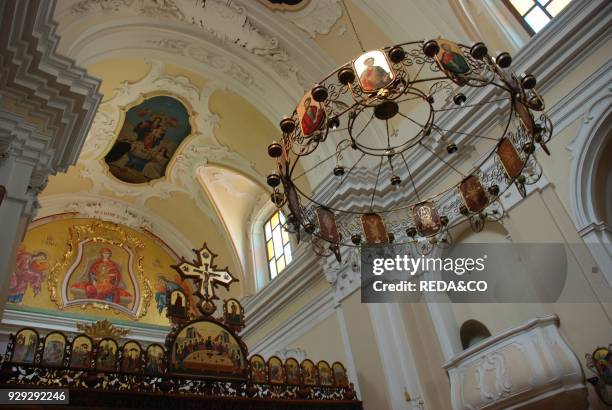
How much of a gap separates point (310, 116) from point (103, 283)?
9.53 m

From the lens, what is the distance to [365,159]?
28.8 ft

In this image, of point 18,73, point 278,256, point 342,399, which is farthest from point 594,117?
point 278,256

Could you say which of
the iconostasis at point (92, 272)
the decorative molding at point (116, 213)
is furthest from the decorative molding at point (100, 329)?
the decorative molding at point (116, 213)

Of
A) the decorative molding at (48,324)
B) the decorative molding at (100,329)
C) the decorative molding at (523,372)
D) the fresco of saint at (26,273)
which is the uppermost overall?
the fresco of saint at (26,273)

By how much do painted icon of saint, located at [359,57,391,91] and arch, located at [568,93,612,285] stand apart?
3.04m

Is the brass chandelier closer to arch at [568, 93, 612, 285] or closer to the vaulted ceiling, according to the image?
arch at [568, 93, 612, 285]

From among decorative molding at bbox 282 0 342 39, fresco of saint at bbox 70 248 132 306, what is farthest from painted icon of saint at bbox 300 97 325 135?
fresco of saint at bbox 70 248 132 306

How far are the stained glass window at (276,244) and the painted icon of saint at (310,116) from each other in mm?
6833

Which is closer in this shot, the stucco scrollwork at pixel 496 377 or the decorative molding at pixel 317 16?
the stucco scrollwork at pixel 496 377

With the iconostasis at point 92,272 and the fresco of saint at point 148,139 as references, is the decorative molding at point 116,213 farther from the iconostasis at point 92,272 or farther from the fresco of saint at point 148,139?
the fresco of saint at point 148,139

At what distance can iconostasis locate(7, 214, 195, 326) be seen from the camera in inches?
429

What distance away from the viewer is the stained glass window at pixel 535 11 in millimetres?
6559

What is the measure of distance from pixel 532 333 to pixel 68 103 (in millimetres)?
6233

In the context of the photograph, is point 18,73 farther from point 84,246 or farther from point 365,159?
point 84,246
